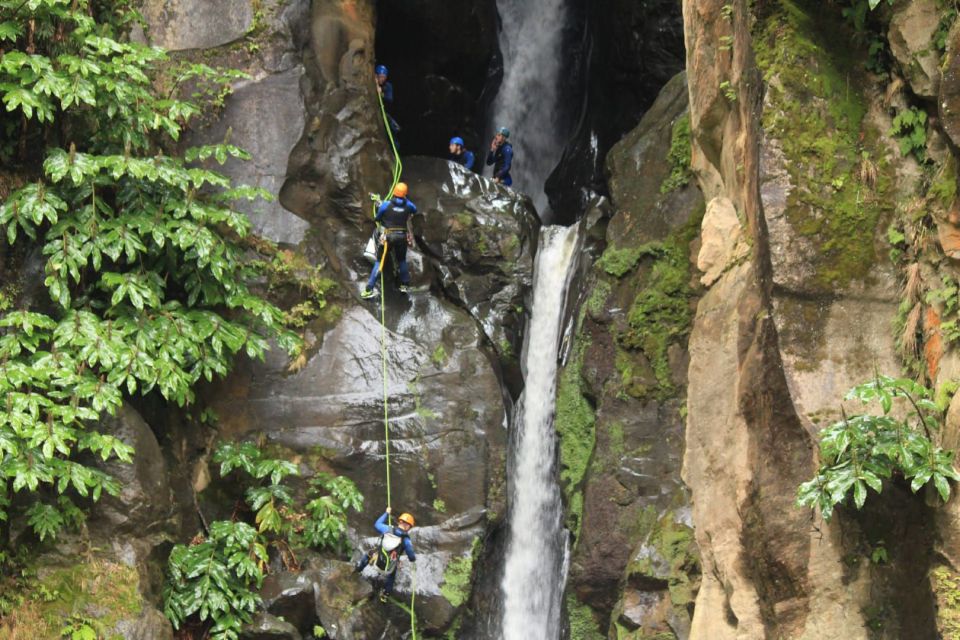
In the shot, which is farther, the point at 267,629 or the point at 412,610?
the point at 412,610

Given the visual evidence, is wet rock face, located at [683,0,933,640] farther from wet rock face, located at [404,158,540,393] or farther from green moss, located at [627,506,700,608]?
wet rock face, located at [404,158,540,393]

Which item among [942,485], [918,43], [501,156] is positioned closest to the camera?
[942,485]

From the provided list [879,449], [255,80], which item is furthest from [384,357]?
[879,449]

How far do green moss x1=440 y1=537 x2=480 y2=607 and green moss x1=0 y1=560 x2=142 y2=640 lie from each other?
3.46m

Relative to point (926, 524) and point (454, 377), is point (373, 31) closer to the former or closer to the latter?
point (454, 377)

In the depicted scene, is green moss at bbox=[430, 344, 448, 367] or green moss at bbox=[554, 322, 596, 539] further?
green moss at bbox=[430, 344, 448, 367]

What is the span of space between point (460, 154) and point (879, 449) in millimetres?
10388

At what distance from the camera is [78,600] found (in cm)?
966

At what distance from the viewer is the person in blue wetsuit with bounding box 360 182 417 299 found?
1254 centimetres

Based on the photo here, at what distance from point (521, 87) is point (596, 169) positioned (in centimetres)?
347

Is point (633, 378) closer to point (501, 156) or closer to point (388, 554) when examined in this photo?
point (388, 554)

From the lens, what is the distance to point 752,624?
7.79 metres

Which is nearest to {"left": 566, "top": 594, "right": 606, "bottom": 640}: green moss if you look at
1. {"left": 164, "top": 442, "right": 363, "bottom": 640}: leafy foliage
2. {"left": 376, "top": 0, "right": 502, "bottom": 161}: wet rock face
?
{"left": 164, "top": 442, "right": 363, "bottom": 640}: leafy foliage

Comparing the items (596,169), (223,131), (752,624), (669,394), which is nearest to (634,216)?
(669,394)
